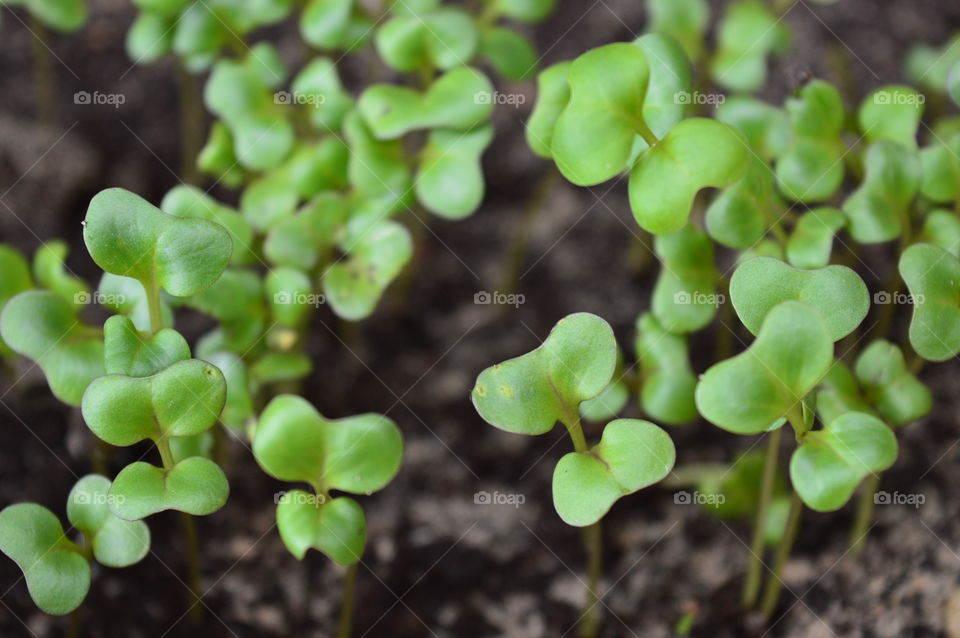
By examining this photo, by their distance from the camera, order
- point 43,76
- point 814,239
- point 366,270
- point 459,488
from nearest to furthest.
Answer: point 814,239, point 366,270, point 459,488, point 43,76

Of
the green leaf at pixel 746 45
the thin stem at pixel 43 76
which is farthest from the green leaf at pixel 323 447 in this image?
the thin stem at pixel 43 76

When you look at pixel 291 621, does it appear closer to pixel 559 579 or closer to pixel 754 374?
pixel 559 579

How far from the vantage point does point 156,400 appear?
0.83 meters

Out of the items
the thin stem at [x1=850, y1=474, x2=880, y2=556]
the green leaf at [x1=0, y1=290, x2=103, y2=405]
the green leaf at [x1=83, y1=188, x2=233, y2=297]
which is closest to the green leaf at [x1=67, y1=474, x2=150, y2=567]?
the green leaf at [x1=0, y1=290, x2=103, y2=405]

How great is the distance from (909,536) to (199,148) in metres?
1.31

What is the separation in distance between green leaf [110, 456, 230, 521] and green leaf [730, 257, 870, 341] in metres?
0.52

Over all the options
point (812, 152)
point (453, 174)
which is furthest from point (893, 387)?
point (453, 174)

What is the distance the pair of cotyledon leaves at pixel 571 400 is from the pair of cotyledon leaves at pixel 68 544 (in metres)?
0.38

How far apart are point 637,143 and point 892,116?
391 mm

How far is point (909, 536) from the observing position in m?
1.19

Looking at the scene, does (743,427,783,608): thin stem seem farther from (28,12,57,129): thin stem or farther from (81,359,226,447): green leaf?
(28,12,57,129): thin stem

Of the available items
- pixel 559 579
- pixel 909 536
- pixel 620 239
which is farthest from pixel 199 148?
pixel 909 536

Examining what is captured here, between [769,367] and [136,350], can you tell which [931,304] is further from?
[136,350]

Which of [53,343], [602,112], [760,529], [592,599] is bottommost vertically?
[592,599]
